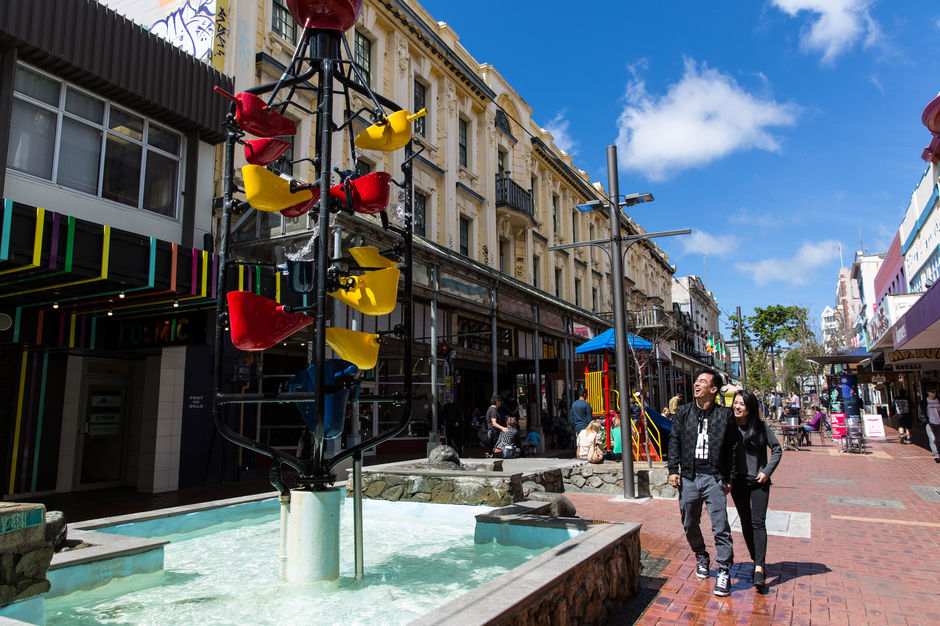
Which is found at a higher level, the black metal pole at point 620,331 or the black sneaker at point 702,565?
the black metal pole at point 620,331

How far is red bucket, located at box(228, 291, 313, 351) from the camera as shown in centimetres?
416

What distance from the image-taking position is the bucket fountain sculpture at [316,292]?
421 cm

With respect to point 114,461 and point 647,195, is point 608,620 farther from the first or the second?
point 114,461

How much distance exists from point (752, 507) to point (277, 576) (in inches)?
157

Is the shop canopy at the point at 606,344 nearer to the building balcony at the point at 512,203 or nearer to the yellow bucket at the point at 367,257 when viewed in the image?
the yellow bucket at the point at 367,257

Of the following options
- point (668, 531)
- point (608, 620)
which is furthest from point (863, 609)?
point (668, 531)

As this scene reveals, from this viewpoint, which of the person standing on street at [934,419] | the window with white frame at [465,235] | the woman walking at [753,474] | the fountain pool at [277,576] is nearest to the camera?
the fountain pool at [277,576]

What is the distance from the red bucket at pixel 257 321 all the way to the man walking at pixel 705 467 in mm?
3256

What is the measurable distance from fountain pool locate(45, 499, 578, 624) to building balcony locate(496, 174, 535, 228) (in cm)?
1609

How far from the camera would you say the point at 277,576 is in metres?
4.82

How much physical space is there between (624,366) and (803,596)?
4646 mm

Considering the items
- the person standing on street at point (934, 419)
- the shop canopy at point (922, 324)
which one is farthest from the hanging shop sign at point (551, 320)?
the person standing on street at point (934, 419)

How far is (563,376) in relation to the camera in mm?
24812

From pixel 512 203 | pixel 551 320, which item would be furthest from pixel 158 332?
pixel 551 320
